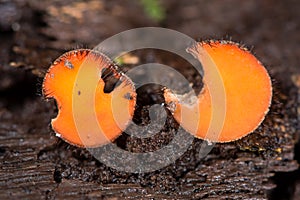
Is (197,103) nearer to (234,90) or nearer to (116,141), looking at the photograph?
(234,90)

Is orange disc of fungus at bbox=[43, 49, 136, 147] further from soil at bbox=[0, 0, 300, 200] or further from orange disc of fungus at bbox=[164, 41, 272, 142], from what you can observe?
orange disc of fungus at bbox=[164, 41, 272, 142]

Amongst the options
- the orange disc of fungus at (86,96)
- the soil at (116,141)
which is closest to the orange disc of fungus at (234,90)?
the soil at (116,141)

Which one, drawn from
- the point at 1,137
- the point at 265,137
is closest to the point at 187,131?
the point at 265,137

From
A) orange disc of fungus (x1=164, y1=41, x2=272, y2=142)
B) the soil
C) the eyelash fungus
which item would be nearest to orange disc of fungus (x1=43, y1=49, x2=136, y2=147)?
the eyelash fungus

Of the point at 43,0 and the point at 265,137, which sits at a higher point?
the point at 43,0

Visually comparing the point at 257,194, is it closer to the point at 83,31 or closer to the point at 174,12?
the point at 83,31
